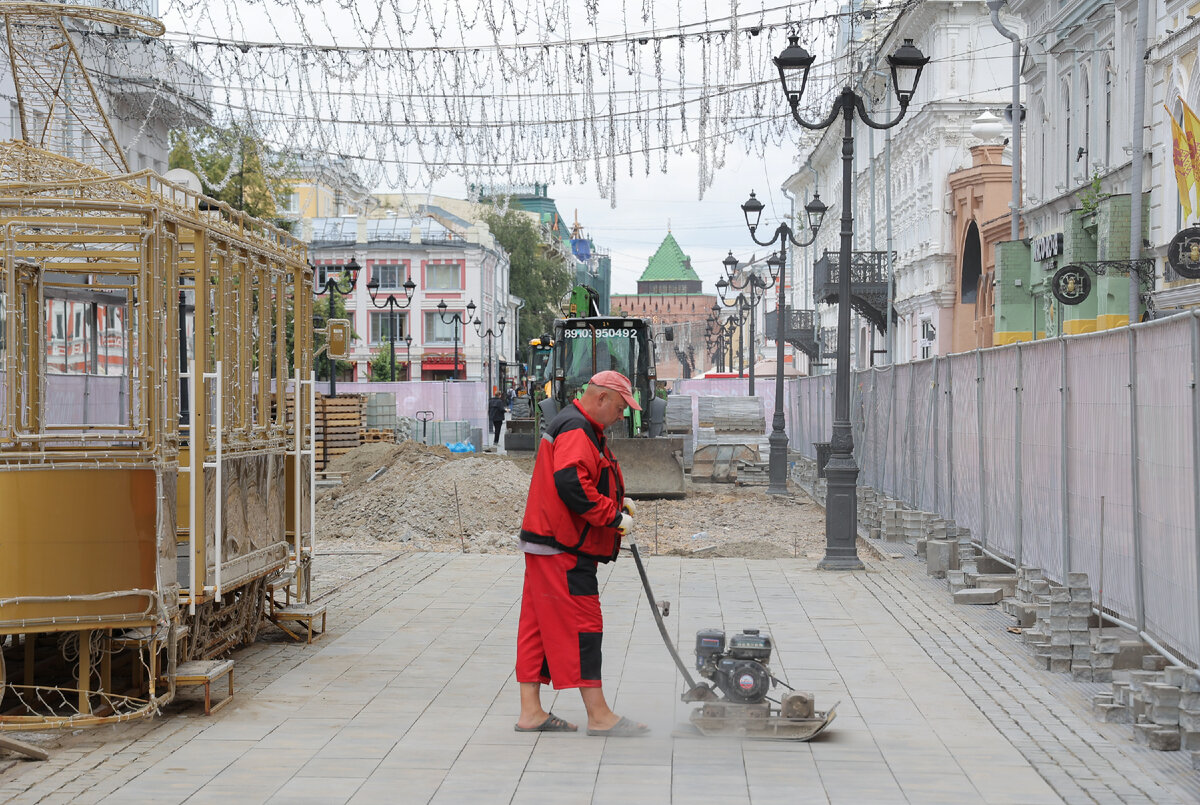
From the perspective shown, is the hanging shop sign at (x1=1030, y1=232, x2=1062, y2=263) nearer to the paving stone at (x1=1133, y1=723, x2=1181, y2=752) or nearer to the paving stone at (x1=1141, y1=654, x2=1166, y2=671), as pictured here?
the paving stone at (x1=1141, y1=654, x2=1166, y2=671)

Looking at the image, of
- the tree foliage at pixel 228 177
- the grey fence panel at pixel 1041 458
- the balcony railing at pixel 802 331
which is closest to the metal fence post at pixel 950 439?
the grey fence panel at pixel 1041 458

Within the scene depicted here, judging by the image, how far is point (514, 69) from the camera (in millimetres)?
15016

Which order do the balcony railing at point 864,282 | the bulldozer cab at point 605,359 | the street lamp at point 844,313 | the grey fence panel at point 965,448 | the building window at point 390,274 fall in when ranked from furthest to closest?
the building window at point 390,274 < the balcony railing at point 864,282 < the bulldozer cab at point 605,359 < the street lamp at point 844,313 < the grey fence panel at point 965,448

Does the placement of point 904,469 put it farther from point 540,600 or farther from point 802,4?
point 540,600

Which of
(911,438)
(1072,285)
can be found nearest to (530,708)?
(911,438)

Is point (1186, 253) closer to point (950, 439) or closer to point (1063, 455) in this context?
point (950, 439)

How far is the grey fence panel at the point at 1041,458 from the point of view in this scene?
1062 cm

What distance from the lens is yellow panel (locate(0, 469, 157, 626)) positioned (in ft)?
23.0

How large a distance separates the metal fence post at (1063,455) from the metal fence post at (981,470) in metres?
2.72

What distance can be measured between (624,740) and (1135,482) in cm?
344

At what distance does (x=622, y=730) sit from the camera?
7074 millimetres

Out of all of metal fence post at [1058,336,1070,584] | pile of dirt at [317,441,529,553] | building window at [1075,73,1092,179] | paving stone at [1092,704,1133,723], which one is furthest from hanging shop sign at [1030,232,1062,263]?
paving stone at [1092,704,1133,723]

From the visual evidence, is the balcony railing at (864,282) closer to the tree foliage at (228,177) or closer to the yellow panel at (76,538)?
the tree foliage at (228,177)

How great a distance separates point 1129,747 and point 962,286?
35.8 m
